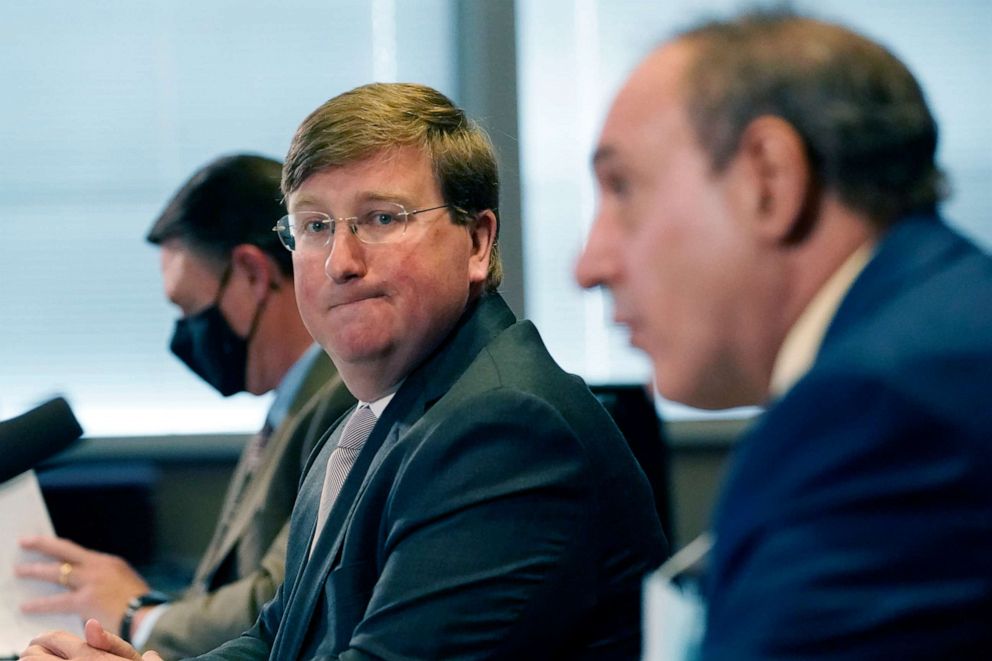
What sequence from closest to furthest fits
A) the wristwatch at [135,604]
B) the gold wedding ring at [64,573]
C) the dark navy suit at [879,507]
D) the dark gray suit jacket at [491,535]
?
the dark navy suit at [879,507] < the dark gray suit jacket at [491,535] < the gold wedding ring at [64,573] < the wristwatch at [135,604]

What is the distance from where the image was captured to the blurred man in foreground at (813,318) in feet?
2.53

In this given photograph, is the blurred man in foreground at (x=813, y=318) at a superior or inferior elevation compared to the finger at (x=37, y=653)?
superior

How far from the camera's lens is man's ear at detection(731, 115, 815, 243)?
35.5 inches

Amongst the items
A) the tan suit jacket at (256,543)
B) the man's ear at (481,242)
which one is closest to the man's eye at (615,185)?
the man's ear at (481,242)

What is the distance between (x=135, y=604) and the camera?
2766 millimetres

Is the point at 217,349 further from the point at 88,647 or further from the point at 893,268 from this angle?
the point at 893,268

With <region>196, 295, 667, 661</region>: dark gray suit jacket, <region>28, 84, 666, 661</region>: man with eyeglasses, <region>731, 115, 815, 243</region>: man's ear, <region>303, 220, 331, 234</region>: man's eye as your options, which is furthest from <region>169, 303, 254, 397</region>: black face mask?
<region>731, 115, 815, 243</region>: man's ear

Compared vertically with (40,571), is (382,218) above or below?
above

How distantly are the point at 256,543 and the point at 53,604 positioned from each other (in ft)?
1.35

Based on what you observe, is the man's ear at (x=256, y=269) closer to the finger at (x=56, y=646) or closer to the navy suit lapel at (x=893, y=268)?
the finger at (x=56, y=646)

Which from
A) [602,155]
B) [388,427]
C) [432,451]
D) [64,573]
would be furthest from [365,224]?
[64,573]

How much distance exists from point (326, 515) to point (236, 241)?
1.24 metres

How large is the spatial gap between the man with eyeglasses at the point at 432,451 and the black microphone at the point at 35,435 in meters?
0.55

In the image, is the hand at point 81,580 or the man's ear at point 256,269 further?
the man's ear at point 256,269
